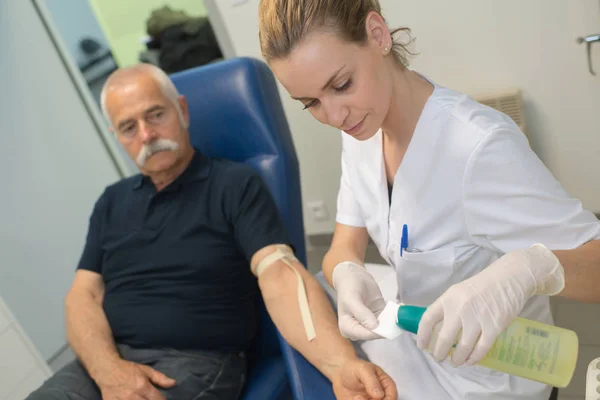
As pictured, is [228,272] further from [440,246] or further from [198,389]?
[440,246]

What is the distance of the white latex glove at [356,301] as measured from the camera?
3.02ft

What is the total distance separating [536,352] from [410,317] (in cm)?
18

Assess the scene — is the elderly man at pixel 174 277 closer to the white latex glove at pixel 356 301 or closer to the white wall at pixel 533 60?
the white latex glove at pixel 356 301

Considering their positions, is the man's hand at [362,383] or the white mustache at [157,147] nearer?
the man's hand at [362,383]

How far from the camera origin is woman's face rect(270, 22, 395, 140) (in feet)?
2.77

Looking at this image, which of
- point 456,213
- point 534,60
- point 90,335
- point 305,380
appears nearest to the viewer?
point 456,213

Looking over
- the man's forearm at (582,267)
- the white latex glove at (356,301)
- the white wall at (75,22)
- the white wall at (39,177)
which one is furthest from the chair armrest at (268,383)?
the white wall at (75,22)

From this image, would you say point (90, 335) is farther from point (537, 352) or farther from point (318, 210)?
point (318, 210)

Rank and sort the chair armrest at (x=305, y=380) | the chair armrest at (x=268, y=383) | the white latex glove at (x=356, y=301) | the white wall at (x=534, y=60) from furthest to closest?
the white wall at (x=534, y=60) → the chair armrest at (x=268, y=383) → the chair armrest at (x=305, y=380) → the white latex glove at (x=356, y=301)

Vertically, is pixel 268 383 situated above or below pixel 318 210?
above

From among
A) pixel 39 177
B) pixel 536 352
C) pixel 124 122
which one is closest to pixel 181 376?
pixel 124 122

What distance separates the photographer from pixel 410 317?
0.78 meters

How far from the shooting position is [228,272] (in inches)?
59.1

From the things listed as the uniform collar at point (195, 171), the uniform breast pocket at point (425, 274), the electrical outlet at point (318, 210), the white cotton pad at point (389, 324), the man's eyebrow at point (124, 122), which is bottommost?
the electrical outlet at point (318, 210)
